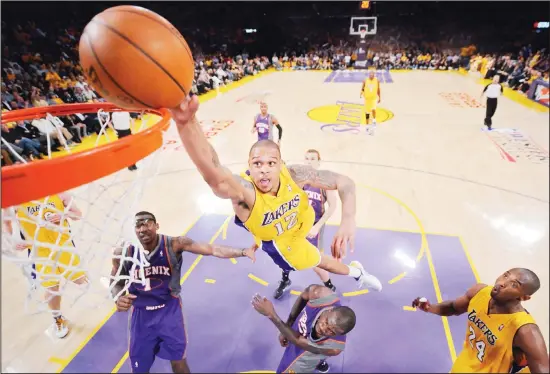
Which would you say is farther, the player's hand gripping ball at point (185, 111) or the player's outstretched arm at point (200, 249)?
the player's outstretched arm at point (200, 249)

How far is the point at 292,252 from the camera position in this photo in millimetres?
3020

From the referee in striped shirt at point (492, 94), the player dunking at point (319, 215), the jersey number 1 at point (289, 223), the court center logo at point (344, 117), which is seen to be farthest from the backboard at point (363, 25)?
the jersey number 1 at point (289, 223)

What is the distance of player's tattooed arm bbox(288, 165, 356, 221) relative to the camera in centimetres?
274

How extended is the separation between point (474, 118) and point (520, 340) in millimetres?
11012

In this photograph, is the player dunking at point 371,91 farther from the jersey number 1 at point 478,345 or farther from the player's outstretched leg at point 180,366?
the player's outstretched leg at point 180,366

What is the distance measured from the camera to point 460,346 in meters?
3.36

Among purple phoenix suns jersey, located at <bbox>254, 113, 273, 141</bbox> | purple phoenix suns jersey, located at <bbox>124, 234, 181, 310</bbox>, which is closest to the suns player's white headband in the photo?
purple phoenix suns jersey, located at <bbox>124, 234, 181, 310</bbox>

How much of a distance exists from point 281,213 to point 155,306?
1.21m

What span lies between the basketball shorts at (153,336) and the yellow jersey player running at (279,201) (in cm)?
90

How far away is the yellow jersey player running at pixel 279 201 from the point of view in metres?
2.53

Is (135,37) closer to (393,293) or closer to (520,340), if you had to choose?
(520,340)

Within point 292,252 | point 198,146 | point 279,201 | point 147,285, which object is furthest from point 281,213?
point 147,285

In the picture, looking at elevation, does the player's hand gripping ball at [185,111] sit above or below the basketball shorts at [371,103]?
above

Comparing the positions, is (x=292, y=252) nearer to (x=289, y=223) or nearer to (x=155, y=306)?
(x=289, y=223)
